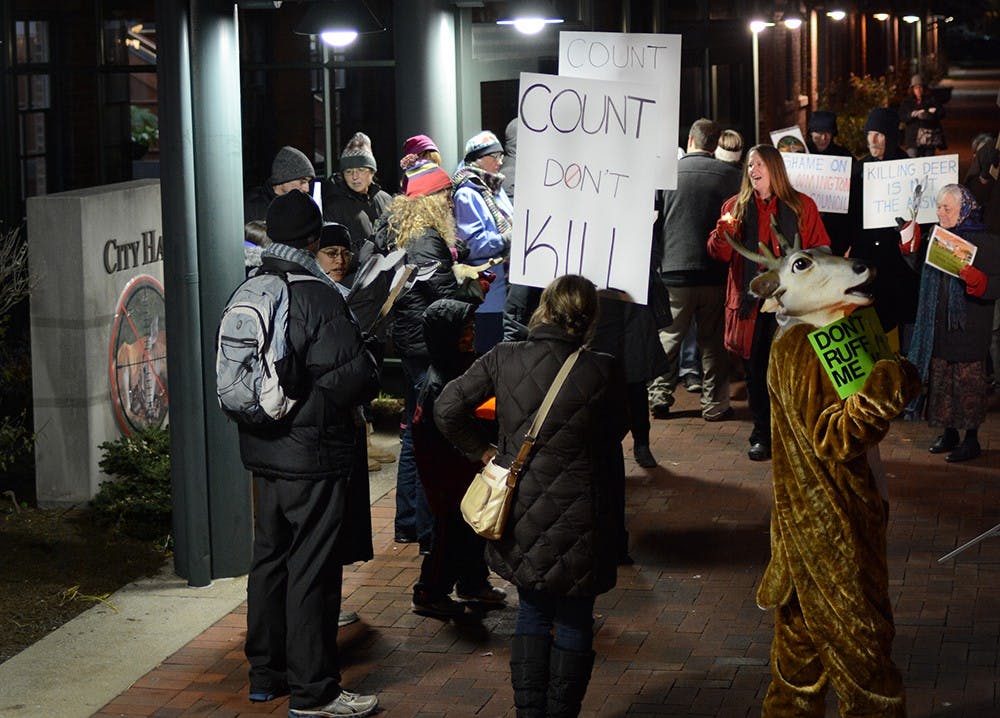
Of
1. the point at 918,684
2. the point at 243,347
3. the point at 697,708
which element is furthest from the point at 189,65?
the point at 918,684

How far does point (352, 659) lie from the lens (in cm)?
723

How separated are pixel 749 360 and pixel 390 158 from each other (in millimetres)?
5421

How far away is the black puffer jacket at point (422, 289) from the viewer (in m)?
8.77

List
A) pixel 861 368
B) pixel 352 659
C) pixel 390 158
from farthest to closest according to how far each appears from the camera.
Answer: pixel 390 158
pixel 352 659
pixel 861 368

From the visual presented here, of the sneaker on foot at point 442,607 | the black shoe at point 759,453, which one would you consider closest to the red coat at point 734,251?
the black shoe at point 759,453

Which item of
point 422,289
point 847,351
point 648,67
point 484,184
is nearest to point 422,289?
point 422,289

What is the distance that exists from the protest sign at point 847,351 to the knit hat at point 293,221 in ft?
6.66

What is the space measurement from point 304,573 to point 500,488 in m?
1.03

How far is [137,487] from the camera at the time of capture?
9.29 m

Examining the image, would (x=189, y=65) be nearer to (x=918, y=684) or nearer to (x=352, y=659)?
(x=352, y=659)

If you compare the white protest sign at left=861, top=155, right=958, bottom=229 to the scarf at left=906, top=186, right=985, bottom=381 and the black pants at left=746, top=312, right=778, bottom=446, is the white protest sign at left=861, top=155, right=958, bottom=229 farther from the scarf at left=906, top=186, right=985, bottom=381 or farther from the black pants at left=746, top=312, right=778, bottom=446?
the black pants at left=746, top=312, right=778, bottom=446

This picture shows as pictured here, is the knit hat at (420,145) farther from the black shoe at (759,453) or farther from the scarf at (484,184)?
the black shoe at (759,453)

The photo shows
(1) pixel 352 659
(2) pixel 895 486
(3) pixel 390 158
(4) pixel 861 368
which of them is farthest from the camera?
(3) pixel 390 158

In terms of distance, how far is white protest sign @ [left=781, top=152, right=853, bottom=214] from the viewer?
474 inches
